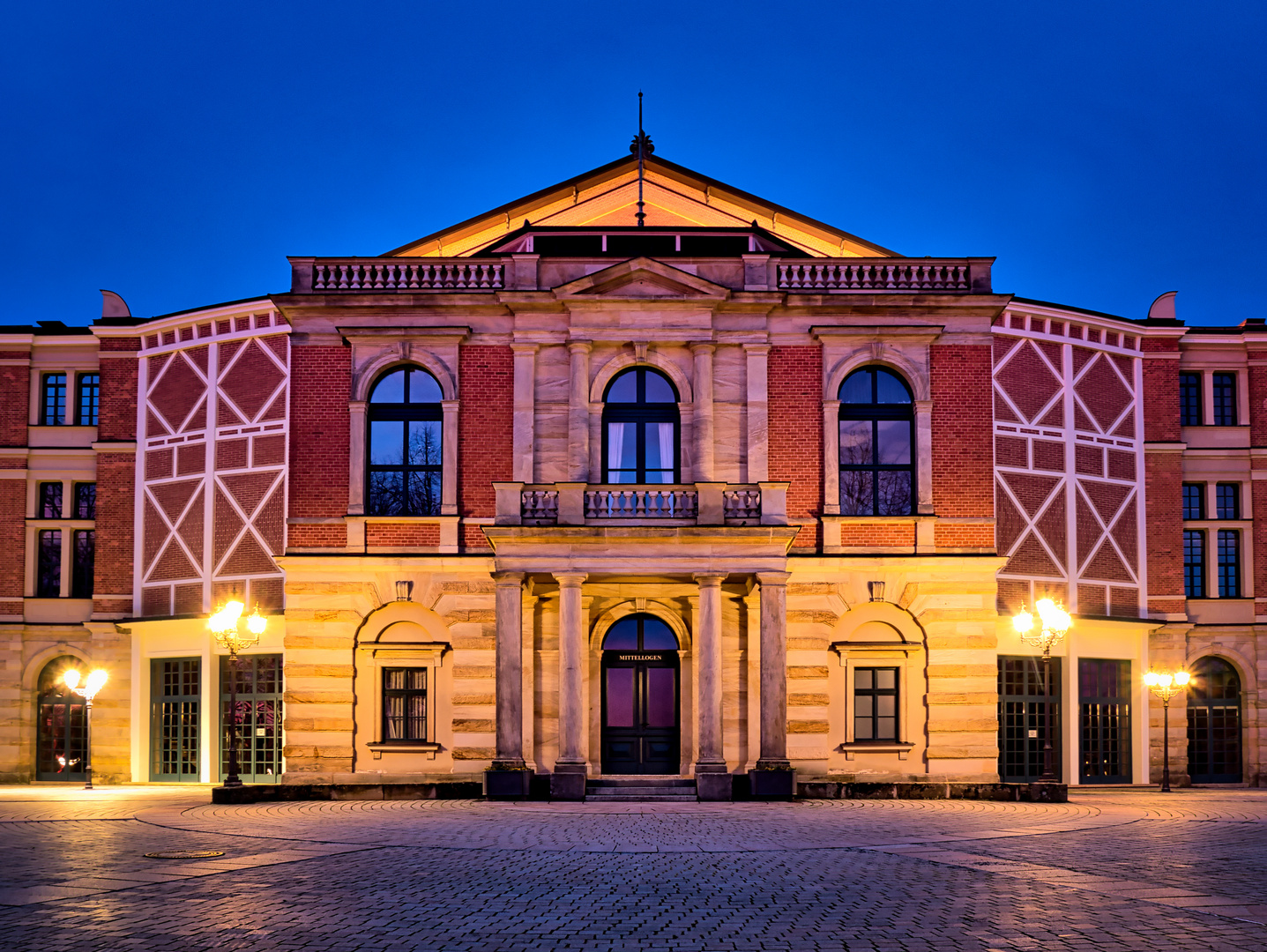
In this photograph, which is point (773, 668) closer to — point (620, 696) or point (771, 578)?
point (771, 578)

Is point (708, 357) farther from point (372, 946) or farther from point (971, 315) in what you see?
point (372, 946)

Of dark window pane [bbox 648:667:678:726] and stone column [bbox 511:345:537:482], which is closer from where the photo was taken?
stone column [bbox 511:345:537:482]

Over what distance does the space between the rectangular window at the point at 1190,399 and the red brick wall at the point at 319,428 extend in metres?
21.5

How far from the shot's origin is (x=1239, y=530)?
3544 centimetres

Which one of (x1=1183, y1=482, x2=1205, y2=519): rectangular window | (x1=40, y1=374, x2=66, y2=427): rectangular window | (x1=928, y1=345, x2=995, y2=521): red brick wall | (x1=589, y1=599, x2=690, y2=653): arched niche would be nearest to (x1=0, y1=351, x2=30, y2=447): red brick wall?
(x1=40, y1=374, x2=66, y2=427): rectangular window

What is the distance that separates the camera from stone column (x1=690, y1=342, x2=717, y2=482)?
89.0 feet

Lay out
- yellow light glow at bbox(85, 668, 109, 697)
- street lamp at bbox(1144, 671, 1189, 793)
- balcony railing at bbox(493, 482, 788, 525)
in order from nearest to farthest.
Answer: balcony railing at bbox(493, 482, 788, 525)
street lamp at bbox(1144, 671, 1189, 793)
yellow light glow at bbox(85, 668, 109, 697)

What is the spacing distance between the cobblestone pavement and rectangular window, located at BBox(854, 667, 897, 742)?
4059 millimetres

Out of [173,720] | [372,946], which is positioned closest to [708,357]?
[173,720]

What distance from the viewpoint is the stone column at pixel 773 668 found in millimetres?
25312

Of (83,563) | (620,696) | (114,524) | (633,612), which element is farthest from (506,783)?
(83,563)

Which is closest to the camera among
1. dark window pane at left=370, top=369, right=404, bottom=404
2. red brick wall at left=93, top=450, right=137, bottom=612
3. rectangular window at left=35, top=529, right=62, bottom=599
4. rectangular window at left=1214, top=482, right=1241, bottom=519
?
dark window pane at left=370, top=369, right=404, bottom=404

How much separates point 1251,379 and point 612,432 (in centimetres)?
1831

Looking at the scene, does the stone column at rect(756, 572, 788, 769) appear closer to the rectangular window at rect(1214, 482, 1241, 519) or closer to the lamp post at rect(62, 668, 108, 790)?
the rectangular window at rect(1214, 482, 1241, 519)
